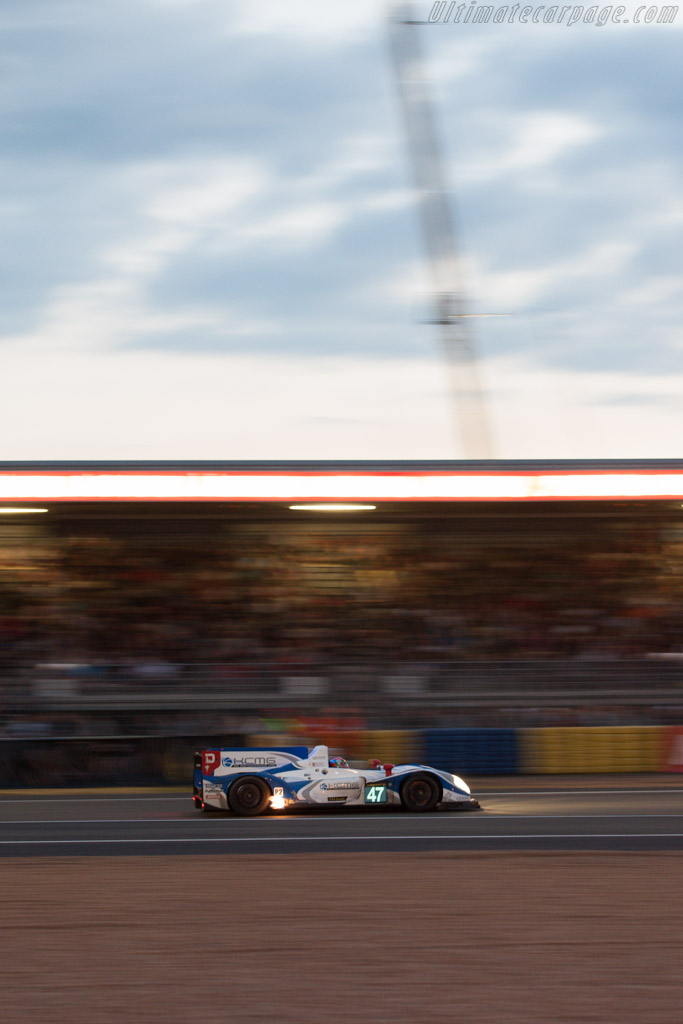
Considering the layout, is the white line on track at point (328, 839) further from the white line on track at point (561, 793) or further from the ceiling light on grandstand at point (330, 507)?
the ceiling light on grandstand at point (330, 507)

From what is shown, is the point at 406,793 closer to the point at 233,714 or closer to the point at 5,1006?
the point at 233,714

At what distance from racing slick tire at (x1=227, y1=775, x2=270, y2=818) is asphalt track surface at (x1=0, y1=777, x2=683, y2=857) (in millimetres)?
98

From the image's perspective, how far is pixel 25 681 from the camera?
1494cm

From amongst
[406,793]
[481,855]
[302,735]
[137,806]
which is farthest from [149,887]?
[302,735]

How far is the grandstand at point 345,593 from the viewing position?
15359mm

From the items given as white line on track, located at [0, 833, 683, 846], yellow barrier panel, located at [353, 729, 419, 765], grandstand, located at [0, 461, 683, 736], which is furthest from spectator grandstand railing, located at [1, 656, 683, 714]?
white line on track, located at [0, 833, 683, 846]

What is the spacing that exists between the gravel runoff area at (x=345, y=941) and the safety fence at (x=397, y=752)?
6.20 metres

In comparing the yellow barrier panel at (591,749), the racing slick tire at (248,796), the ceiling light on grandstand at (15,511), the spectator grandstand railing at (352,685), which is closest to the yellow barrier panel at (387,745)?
the spectator grandstand railing at (352,685)

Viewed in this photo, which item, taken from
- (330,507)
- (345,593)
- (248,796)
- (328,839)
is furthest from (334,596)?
(328,839)

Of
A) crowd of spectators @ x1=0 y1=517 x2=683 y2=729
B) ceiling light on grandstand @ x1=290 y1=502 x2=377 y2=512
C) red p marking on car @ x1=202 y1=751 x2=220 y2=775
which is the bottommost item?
red p marking on car @ x1=202 y1=751 x2=220 y2=775

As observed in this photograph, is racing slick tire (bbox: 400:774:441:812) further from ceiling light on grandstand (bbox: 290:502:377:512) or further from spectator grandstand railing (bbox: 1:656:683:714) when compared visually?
ceiling light on grandstand (bbox: 290:502:377:512)

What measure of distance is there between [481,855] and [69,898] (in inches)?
122

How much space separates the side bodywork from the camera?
1109cm

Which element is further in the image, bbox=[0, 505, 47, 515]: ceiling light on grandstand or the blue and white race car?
bbox=[0, 505, 47, 515]: ceiling light on grandstand
